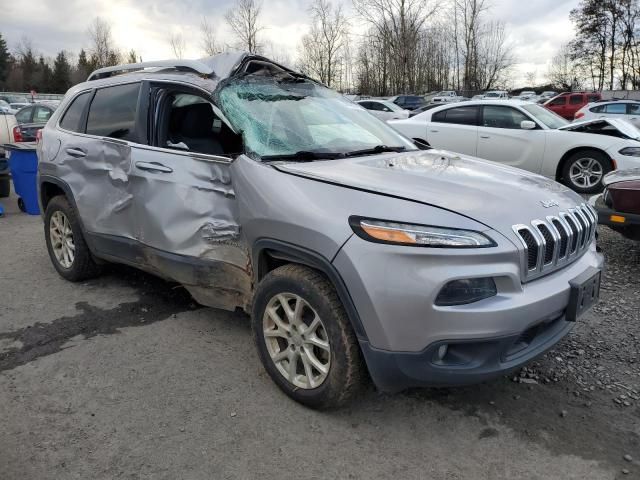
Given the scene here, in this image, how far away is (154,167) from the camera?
11.8 ft

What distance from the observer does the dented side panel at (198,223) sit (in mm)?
3254

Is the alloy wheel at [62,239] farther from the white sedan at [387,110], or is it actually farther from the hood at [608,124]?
the white sedan at [387,110]

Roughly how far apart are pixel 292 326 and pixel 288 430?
522mm

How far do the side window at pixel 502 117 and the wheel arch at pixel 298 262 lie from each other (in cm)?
744

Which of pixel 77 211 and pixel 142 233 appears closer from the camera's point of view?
pixel 142 233

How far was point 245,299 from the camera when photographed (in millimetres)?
3371

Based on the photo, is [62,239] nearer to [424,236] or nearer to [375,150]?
[375,150]

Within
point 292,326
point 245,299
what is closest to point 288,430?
point 292,326

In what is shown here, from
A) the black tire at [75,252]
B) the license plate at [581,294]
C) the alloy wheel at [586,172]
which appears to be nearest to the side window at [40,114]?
the black tire at [75,252]

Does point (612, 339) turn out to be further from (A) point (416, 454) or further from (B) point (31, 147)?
(B) point (31, 147)

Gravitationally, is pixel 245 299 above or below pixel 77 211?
below

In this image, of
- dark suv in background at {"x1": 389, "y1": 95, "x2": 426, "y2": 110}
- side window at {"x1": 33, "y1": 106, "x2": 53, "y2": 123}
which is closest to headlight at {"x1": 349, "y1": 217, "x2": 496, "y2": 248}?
side window at {"x1": 33, "y1": 106, "x2": 53, "y2": 123}

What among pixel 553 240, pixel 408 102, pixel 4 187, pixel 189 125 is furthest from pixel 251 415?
pixel 408 102

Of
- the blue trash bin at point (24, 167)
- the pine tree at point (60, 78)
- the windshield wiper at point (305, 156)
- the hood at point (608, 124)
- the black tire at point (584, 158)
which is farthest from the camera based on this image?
the pine tree at point (60, 78)
